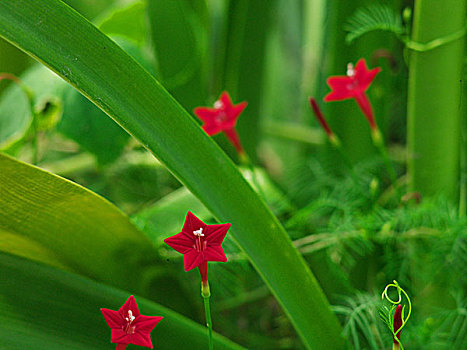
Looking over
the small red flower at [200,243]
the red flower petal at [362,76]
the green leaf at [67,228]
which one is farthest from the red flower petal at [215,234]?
the red flower petal at [362,76]

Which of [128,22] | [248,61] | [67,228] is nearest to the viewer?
[67,228]

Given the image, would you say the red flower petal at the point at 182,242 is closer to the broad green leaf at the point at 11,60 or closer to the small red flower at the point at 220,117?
the small red flower at the point at 220,117

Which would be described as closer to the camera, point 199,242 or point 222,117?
point 199,242

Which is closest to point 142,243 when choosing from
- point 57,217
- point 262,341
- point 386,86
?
point 57,217

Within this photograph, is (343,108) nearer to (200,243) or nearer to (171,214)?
(171,214)

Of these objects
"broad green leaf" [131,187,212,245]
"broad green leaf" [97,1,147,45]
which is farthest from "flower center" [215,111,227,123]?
"broad green leaf" [97,1,147,45]

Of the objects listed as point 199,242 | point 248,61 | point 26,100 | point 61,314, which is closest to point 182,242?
point 199,242

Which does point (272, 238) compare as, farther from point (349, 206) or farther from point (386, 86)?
point (386, 86)
